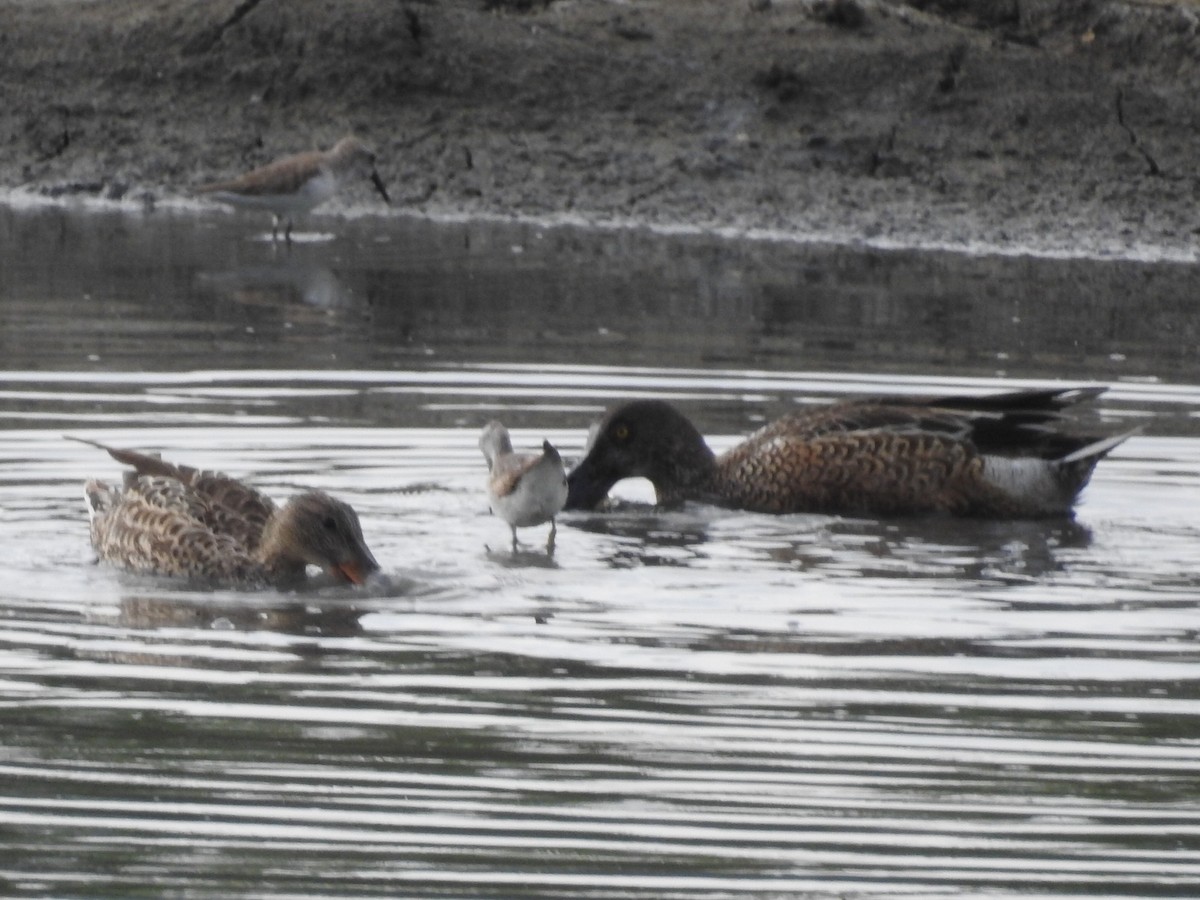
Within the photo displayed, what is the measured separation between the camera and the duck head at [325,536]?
28.0ft

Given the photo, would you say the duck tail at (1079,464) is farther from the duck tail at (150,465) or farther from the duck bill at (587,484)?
the duck tail at (150,465)

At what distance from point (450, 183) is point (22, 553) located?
37.8 feet

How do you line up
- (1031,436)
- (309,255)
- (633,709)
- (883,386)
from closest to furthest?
(633,709) → (1031,436) → (883,386) → (309,255)

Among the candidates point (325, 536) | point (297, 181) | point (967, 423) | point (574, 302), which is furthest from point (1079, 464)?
point (297, 181)

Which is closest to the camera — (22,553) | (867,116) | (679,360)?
(22,553)

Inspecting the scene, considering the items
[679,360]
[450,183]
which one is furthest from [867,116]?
[679,360]

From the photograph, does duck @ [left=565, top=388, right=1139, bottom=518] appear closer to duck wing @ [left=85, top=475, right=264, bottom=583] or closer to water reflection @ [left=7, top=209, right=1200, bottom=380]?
duck wing @ [left=85, top=475, right=264, bottom=583]

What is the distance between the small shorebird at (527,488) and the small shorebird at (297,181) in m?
9.23

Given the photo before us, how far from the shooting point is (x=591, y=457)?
1087 centimetres

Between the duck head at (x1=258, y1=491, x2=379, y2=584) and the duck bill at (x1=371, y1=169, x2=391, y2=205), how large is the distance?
11.0 meters

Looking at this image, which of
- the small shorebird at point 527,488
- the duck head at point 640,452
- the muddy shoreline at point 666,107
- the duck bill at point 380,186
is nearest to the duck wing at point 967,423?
the duck head at point 640,452

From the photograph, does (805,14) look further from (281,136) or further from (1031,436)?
(1031,436)

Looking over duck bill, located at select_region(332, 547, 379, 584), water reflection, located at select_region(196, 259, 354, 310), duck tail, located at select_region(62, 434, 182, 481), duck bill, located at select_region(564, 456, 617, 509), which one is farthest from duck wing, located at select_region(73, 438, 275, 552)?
water reflection, located at select_region(196, 259, 354, 310)

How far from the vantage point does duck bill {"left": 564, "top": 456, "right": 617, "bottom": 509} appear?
10820 mm
